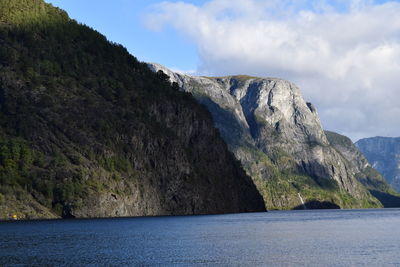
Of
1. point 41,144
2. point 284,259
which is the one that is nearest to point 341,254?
point 284,259

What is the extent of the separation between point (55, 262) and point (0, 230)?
181 feet

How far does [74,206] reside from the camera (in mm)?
186625

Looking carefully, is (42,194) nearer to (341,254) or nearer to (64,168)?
(64,168)

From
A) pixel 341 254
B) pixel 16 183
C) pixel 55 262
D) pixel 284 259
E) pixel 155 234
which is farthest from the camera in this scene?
pixel 16 183

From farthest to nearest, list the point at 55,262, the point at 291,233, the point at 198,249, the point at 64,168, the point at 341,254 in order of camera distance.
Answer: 1. the point at 64,168
2. the point at 291,233
3. the point at 198,249
4. the point at 341,254
5. the point at 55,262

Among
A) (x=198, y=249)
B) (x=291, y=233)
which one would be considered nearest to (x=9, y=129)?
(x=291, y=233)

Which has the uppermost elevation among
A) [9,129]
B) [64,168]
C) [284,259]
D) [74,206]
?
[9,129]

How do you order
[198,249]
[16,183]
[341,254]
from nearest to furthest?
[341,254] < [198,249] < [16,183]

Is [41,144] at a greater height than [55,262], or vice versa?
[41,144]

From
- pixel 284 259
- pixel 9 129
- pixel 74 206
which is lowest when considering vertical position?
pixel 284 259

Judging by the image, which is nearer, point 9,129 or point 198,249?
point 198,249

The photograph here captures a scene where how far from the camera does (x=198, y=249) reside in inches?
A: 4001

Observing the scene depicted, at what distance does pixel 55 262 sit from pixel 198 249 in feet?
89.6

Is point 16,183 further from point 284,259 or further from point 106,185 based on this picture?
point 284,259
